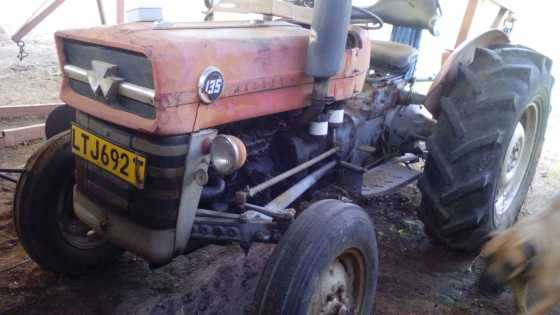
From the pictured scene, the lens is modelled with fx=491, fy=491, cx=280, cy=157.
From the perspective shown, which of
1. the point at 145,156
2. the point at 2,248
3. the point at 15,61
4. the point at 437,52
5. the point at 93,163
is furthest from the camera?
the point at 437,52

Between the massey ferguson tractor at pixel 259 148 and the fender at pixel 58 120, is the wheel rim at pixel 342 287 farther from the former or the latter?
the fender at pixel 58 120

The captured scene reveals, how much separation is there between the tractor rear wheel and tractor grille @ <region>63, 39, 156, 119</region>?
1.67 metres

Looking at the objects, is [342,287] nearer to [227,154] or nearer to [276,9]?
[227,154]

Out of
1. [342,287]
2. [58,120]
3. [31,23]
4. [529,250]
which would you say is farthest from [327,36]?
[31,23]

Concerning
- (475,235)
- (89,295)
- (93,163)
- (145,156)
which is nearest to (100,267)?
(89,295)

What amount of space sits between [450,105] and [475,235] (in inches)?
30.4

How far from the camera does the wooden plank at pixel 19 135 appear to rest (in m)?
4.43

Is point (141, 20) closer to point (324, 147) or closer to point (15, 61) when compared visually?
point (324, 147)

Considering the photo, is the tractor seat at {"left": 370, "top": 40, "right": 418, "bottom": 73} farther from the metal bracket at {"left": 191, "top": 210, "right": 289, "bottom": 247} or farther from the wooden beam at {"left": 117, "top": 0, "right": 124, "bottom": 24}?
the wooden beam at {"left": 117, "top": 0, "right": 124, "bottom": 24}

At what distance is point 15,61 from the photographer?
7.89 meters

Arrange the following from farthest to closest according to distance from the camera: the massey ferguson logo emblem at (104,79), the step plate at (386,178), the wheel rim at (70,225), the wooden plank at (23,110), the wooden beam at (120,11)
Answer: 1. the wooden beam at (120,11)
2. the wooden plank at (23,110)
3. the step plate at (386,178)
4. the wheel rim at (70,225)
5. the massey ferguson logo emblem at (104,79)

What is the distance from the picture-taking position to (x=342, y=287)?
7.04 feet

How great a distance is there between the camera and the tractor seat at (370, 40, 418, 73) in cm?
356

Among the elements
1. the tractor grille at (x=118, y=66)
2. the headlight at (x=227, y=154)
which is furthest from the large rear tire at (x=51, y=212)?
the headlight at (x=227, y=154)
